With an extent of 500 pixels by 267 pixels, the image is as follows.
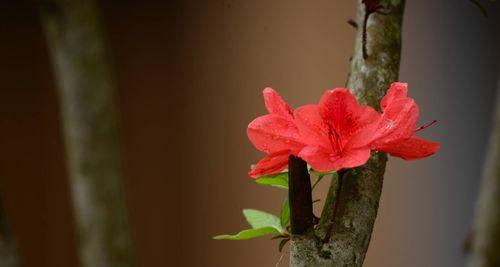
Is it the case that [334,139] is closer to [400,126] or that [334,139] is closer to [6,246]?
[400,126]

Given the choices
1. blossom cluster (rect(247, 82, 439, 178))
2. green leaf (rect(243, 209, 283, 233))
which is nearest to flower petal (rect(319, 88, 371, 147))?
blossom cluster (rect(247, 82, 439, 178))

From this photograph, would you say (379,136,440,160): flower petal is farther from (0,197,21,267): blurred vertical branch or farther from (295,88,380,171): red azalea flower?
(0,197,21,267): blurred vertical branch

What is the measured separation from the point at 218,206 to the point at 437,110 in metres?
0.85

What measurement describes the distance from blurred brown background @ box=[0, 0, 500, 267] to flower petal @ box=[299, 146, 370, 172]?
28.3 inches

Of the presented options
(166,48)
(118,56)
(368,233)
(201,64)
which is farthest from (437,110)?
(118,56)

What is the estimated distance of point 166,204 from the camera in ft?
6.72

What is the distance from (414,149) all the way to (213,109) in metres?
1.42

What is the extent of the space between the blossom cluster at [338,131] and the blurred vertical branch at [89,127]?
0.70 meters

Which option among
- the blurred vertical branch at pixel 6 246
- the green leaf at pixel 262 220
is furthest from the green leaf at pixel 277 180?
the blurred vertical branch at pixel 6 246

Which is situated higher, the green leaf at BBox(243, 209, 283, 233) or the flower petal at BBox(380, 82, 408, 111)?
the flower petal at BBox(380, 82, 408, 111)

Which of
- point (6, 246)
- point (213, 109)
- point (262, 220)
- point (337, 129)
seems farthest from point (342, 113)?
point (213, 109)

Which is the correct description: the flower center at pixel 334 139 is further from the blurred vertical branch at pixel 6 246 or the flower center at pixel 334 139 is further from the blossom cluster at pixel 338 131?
the blurred vertical branch at pixel 6 246

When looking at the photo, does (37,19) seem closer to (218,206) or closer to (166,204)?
(166,204)

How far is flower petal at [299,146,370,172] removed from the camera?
38cm
